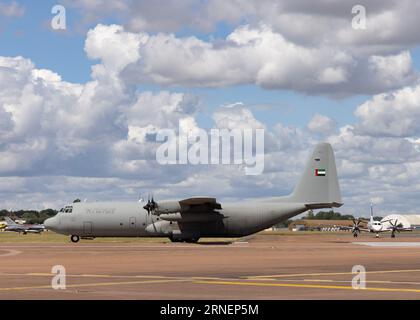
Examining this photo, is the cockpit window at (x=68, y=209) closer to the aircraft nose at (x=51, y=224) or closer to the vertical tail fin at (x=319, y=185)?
the aircraft nose at (x=51, y=224)

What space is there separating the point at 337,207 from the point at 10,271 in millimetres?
54637

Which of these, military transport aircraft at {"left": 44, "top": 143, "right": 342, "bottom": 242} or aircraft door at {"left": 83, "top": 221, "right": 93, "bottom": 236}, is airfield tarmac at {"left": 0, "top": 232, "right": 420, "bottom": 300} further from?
aircraft door at {"left": 83, "top": 221, "right": 93, "bottom": 236}

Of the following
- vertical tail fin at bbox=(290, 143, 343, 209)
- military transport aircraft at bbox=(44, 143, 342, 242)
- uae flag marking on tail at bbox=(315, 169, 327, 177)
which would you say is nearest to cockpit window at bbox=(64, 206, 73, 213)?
military transport aircraft at bbox=(44, 143, 342, 242)

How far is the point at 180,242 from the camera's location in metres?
85.4

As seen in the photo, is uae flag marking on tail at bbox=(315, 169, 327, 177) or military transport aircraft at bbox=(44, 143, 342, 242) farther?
uae flag marking on tail at bbox=(315, 169, 327, 177)

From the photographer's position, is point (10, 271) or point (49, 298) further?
point (10, 271)

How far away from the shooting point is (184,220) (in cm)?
8406

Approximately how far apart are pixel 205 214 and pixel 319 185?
1277 cm

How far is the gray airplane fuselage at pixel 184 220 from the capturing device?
8438 cm

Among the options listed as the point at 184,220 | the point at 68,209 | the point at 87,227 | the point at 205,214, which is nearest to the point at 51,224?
the point at 68,209

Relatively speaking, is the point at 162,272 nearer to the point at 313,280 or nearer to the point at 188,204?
the point at 313,280

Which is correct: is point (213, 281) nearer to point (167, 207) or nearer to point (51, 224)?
point (167, 207)

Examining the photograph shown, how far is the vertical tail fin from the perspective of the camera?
85250 millimetres
